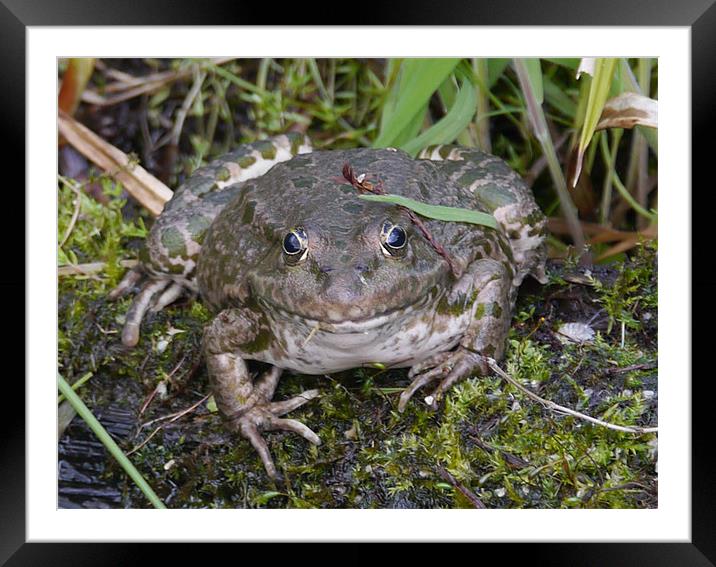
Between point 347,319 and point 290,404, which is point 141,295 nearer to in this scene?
point 290,404

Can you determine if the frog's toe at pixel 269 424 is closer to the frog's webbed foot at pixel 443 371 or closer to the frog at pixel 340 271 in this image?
the frog at pixel 340 271

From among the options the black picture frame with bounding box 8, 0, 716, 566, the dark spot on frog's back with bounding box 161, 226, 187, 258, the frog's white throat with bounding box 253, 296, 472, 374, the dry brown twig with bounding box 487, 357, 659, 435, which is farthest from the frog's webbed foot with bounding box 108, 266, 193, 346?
the dry brown twig with bounding box 487, 357, 659, 435

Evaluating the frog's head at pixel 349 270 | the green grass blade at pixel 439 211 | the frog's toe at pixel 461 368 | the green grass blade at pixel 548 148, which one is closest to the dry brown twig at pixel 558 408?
the frog's toe at pixel 461 368

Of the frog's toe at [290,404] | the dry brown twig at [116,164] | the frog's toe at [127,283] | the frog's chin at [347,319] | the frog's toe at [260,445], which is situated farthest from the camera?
the dry brown twig at [116,164]

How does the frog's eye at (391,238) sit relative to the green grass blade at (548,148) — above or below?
below
